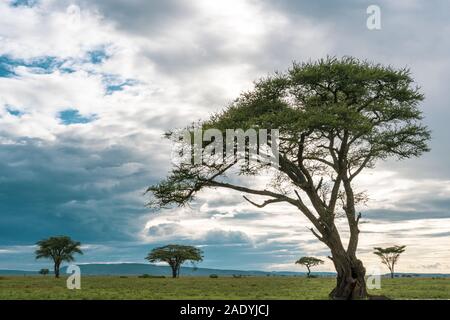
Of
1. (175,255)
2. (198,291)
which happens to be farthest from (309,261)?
(198,291)

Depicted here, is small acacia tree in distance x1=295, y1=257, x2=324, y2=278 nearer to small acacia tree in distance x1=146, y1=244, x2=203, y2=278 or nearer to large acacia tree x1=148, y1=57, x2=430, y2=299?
small acacia tree in distance x1=146, y1=244, x2=203, y2=278

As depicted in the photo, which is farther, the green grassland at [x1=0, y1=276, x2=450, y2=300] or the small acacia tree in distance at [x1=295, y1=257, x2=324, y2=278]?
the small acacia tree in distance at [x1=295, y1=257, x2=324, y2=278]

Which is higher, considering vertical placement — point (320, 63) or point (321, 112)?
point (320, 63)

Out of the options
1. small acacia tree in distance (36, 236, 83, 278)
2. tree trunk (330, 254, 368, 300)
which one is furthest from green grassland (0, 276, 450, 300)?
small acacia tree in distance (36, 236, 83, 278)

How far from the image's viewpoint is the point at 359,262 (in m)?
31.6

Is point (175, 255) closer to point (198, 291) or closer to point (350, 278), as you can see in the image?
point (198, 291)

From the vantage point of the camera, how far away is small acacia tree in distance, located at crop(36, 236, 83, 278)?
105 metres

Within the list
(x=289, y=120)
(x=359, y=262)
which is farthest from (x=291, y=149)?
(x=359, y=262)

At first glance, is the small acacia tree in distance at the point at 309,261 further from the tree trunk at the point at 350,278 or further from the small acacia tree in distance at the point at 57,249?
the tree trunk at the point at 350,278

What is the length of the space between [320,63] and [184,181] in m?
10.3

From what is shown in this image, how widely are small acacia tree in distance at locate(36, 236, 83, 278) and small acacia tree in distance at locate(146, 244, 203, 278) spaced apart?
15171 mm

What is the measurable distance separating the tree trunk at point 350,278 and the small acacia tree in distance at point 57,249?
82028 millimetres

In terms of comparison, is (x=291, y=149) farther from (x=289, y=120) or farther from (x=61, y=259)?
(x=61, y=259)

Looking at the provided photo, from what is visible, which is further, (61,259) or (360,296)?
(61,259)
